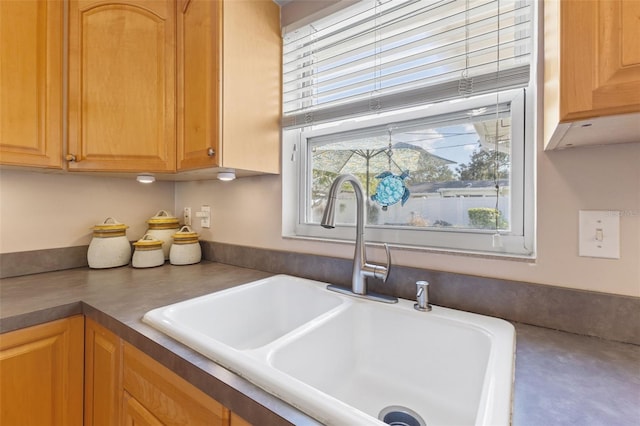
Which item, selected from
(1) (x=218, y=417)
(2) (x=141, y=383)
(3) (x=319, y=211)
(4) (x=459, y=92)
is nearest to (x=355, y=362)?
(1) (x=218, y=417)

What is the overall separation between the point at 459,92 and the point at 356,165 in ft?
1.53

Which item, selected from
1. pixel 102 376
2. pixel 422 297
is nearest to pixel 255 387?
pixel 422 297

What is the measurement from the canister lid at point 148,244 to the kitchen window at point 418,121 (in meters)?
0.68

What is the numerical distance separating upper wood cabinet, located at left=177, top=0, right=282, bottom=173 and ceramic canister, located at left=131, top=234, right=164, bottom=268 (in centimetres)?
47

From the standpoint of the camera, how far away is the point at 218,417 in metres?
0.53

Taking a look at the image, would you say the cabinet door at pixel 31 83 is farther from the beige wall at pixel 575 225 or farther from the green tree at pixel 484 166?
the green tree at pixel 484 166

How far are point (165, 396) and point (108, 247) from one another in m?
1.02

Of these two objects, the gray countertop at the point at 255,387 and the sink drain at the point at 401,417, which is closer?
the gray countertop at the point at 255,387

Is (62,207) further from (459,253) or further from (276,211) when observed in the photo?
(459,253)

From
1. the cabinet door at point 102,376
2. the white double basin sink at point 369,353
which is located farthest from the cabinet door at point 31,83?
the white double basin sink at point 369,353

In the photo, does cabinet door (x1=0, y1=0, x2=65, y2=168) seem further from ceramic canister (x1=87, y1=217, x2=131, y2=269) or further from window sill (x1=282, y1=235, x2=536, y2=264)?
window sill (x1=282, y1=235, x2=536, y2=264)

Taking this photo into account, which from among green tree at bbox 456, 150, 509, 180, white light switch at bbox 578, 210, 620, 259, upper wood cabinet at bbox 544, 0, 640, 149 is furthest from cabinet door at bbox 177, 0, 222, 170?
white light switch at bbox 578, 210, 620, 259

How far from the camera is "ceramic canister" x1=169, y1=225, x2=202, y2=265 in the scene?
1.47 meters

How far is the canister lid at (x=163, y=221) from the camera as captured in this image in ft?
5.16
